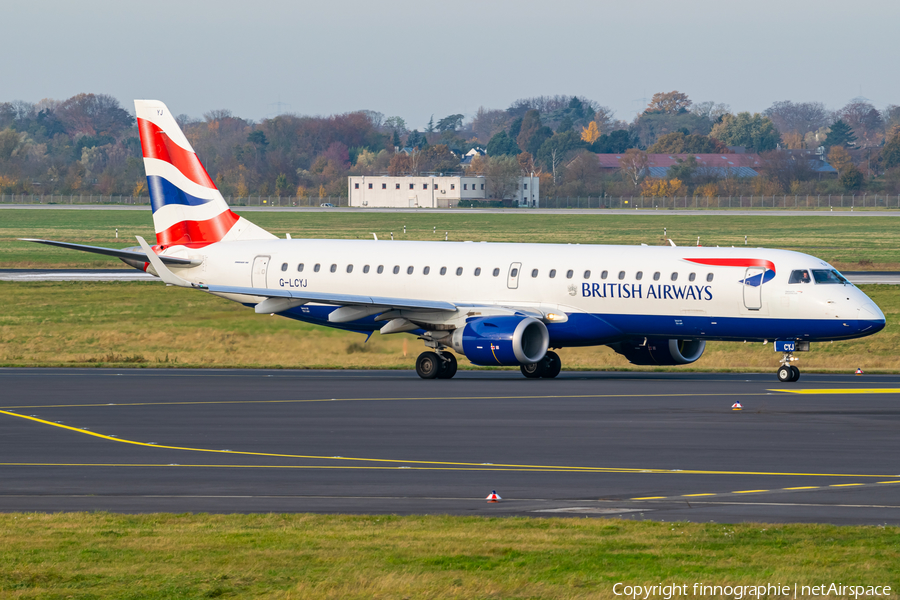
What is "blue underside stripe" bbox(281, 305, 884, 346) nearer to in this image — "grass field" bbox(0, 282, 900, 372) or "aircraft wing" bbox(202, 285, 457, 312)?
"aircraft wing" bbox(202, 285, 457, 312)

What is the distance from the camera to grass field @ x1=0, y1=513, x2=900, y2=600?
506 inches

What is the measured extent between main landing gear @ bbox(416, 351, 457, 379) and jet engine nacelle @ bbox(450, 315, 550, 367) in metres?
1.54

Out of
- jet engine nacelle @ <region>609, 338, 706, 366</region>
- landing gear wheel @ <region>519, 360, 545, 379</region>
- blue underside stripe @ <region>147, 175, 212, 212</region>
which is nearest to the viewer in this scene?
jet engine nacelle @ <region>609, 338, 706, 366</region>

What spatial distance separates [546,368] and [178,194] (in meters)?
15.0

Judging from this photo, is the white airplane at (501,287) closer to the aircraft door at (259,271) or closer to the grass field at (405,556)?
the aircraft door at (259,271)

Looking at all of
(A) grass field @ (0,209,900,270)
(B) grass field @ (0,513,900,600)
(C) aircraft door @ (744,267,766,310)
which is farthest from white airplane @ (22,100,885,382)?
(A) grass field @ (0,209,900,270)

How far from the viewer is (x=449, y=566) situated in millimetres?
13812

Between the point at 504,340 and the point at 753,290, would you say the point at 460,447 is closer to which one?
the point at 504,340

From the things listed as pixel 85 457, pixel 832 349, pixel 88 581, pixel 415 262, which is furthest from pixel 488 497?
pixel 832 349

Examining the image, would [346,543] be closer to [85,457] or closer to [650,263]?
[85,457]

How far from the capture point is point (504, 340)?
119 ft

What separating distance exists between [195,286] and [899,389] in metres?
21.2

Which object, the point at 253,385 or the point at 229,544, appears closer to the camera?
the point at 229,544

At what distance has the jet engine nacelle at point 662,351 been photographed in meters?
38.8
